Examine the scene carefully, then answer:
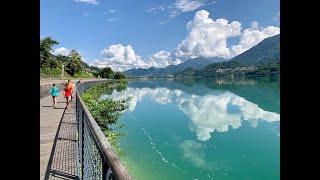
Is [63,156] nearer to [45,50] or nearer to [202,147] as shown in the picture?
[202,147]

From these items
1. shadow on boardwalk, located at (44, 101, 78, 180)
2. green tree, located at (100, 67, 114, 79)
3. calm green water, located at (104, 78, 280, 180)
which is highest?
green tree, located at (100, 67, 114, 79)

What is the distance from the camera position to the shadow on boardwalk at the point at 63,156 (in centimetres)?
573

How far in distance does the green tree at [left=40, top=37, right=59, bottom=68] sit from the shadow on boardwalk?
207 ft

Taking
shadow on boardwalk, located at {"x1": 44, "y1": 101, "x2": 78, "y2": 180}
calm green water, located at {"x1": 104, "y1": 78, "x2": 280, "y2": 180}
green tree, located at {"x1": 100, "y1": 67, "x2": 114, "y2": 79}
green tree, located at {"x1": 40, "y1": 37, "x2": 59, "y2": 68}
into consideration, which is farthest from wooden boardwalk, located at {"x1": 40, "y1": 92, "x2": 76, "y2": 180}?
green tree, located at {"x1": 100, "y1": 67, "x2": 114, "y2": 79}

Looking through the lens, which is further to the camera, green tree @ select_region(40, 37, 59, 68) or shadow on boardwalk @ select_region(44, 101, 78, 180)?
green tree @ select_region(40, 37, 59, 68)

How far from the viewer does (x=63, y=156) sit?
683 cm

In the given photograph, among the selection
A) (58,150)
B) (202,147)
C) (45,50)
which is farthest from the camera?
(45,50)

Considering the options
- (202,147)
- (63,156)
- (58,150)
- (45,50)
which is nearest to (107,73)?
(45,50)

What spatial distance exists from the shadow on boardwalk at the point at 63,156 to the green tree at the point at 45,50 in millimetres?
62983

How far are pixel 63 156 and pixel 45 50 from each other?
7295 cm

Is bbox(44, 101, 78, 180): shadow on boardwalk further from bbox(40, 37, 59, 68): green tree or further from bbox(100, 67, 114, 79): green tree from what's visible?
bbox(100, 67, 114, 79): green tree

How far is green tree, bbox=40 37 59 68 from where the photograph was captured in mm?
70562
